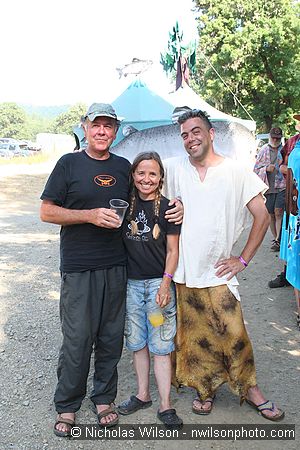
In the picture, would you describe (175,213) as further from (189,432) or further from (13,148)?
(13,148)

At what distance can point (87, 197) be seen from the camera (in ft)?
9.01

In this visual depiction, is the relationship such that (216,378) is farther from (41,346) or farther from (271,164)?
(271,164)

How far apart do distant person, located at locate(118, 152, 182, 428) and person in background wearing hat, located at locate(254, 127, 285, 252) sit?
4.55 metres

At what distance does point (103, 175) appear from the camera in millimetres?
2795

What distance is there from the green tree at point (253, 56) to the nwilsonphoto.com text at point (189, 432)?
884 inches

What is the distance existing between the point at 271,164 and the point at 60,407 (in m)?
5.30

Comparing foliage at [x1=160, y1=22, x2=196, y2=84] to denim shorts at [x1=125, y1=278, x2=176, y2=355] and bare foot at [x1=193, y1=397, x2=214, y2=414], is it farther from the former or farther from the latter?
bare foot at [x1=193, y1=397, x2=214, y2=414]

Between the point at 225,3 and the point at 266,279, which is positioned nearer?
the point at 266,279

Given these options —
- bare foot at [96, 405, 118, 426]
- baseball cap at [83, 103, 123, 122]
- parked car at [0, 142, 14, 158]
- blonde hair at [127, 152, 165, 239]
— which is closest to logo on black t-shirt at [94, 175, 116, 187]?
blonde hair at [127, 152, 165, 239]

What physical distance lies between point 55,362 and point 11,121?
11789 centimetres

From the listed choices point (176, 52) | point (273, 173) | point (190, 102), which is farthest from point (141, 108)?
point (176, 52)

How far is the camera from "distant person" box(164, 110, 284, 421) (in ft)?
9.45

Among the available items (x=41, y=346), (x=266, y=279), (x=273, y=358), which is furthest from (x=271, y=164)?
(x=41, y=346)

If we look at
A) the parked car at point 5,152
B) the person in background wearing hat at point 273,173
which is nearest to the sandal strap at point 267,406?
the person in background wearing hat at point 273,173
